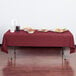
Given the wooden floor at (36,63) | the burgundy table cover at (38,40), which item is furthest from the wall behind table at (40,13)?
the burgundy table cover at (38,40)

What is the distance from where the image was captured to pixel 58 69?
3.13 meters

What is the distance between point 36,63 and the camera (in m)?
3.40

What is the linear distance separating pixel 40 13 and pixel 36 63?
148 cm

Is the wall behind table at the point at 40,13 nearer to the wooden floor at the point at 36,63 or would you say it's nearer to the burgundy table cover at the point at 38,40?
the wooden floor at the point at 36,63

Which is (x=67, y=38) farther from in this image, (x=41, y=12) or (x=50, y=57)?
(x=41, y=12)

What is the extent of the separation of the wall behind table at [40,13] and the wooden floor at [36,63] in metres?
0.70

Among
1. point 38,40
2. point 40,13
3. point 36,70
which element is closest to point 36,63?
point 36,70

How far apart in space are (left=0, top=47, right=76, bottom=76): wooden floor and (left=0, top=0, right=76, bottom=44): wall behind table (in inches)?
27.4

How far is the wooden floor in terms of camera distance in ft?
9.79

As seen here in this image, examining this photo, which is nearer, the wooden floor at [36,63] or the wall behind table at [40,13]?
the wooden floor at [36,63]

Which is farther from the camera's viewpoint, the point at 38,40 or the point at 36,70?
the point at 38,40

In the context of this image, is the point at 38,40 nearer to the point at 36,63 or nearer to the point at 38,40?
the point at 38,40

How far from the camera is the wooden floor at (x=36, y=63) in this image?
9.79 feet

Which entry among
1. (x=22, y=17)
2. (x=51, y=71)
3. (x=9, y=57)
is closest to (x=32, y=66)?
(x=51, y=71)
